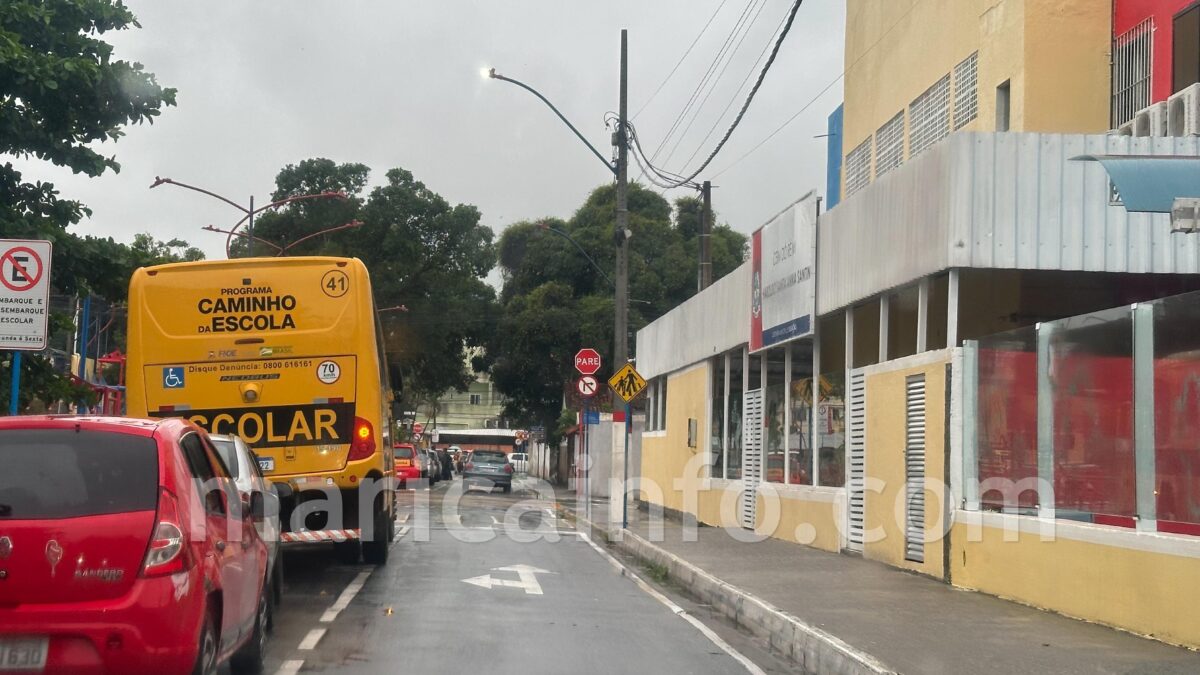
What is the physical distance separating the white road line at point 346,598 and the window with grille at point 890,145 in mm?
12366

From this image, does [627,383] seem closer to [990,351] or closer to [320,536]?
[320,536]

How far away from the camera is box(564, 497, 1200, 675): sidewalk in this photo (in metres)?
8.92

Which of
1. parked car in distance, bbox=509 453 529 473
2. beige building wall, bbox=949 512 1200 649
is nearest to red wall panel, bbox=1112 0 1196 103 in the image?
beige building wall, bbox=949 512 1200 649

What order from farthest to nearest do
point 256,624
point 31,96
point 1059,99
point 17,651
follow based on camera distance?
1. point 1059,99
2. point 31,96
3. point 256,624
4. point 17,651

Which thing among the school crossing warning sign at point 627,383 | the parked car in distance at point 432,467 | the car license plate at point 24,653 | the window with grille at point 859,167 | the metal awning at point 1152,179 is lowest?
the parked car in distance at point 432,467

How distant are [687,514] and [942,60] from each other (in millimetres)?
10727

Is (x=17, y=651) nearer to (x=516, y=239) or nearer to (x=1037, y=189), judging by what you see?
(x=1037, y=189)

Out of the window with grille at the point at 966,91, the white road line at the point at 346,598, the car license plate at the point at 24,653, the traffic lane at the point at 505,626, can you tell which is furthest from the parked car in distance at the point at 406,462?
the car license plate at the point at 24,653

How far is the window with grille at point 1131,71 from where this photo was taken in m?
17.3

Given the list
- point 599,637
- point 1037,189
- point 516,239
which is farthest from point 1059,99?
point 516,239

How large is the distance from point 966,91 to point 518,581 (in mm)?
10451

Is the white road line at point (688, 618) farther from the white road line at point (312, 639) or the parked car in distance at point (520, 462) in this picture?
the parked car in distance at point (520, 462)

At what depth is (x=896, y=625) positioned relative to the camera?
34.9 ft

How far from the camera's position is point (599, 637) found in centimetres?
1077
